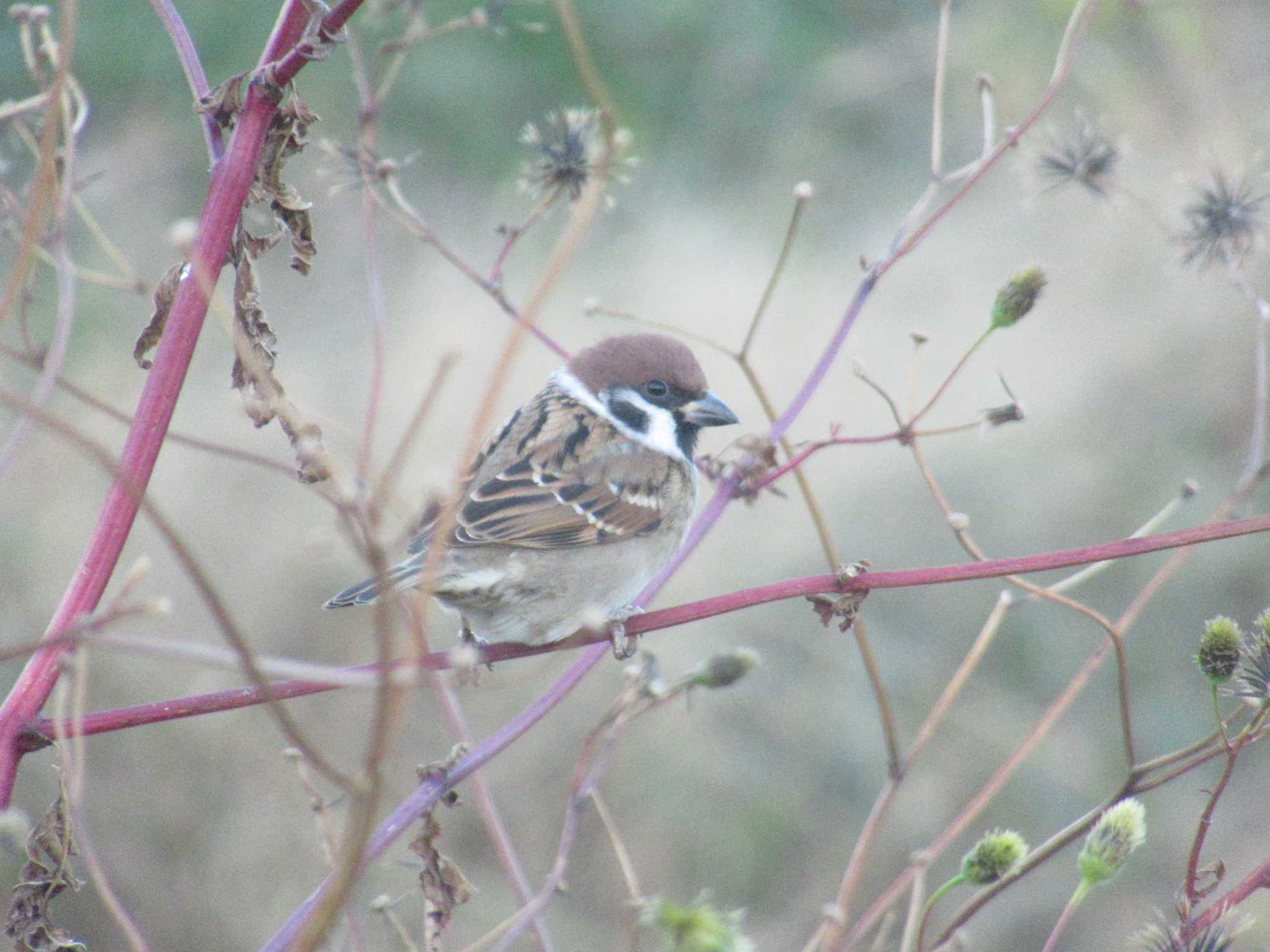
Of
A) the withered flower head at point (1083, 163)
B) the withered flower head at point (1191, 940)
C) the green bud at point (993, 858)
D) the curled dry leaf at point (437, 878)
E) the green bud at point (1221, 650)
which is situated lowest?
the withered flower head at point (1191, 940)

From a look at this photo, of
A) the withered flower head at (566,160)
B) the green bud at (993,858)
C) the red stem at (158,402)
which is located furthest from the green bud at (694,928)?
the withered flower head at (566,160)

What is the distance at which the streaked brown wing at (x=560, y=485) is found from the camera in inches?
126

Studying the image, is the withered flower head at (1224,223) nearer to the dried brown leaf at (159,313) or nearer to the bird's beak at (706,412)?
the bird's beak at (706,412)

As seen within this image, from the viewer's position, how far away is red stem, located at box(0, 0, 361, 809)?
1506 mm

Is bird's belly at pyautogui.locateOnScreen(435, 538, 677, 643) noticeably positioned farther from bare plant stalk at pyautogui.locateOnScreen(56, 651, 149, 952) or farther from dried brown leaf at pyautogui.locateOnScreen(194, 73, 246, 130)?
bare plant stalk at pyautogui.locateOnScreen(56, 651, 149, 952)

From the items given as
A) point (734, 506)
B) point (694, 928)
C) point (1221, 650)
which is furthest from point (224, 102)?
point (734, 506)

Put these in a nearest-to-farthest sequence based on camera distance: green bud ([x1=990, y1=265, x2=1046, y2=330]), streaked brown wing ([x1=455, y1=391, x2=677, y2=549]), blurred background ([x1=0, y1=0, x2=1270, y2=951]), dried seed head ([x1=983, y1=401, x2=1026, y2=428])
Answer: dried seed head ([x1=983, y1=401, x2=1026, y2=428])
green bud ([x1=990, y1=265, x2=1046, y2=330])
streaked brown wing ([x1=455, y1=391, x2=677, y2=549])
blurred background ([x1=0, y1=0, x2=1270, y2=951])

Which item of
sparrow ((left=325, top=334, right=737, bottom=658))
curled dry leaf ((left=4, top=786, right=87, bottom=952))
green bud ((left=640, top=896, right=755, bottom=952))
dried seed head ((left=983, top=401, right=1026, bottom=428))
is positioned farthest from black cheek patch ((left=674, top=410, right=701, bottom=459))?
green bud ((left=640, top=896, right=755, bottom=952))

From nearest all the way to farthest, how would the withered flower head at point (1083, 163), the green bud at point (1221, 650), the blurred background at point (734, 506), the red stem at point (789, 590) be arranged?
the red stem at point (789, 590) < the green bud at point (1221, 650) < the withered flower head at point (1083, 163) < the blurred background at point (734, 506)

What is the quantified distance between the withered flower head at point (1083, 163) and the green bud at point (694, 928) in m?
1.96

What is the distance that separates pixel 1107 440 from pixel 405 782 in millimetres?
3152

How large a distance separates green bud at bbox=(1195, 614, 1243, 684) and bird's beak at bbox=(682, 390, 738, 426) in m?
1.66

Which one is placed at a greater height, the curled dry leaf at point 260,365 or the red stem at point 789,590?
the curled dry leaf at point 260,365

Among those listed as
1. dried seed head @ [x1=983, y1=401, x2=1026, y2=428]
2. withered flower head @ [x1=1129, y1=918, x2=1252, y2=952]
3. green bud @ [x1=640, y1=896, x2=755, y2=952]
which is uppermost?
dried seed head @ [x1=983, y1=401, x2=1026, y2=428]
